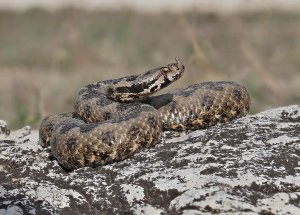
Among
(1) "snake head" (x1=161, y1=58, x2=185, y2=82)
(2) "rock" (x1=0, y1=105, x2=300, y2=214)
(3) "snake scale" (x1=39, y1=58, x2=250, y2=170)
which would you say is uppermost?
(1) "snake head" (x1=161, y1=58, x2=185, y2=82)

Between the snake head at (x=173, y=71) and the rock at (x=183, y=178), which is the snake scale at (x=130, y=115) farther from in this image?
the rock at (x=183, y=178)

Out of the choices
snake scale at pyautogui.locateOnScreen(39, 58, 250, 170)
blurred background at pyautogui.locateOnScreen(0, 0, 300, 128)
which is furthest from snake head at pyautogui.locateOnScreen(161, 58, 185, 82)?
blurred background at pyautogui.locateOnScreen(0, 0, 300, 128)

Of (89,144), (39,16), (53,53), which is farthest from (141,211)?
(39,16)

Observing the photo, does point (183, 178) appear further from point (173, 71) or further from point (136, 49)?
point (136, 49)

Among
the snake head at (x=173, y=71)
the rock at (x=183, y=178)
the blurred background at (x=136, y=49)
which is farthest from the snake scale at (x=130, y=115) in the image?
the blurred background at (x=136, y=49)

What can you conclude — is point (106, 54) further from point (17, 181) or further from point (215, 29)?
point (17, 181)

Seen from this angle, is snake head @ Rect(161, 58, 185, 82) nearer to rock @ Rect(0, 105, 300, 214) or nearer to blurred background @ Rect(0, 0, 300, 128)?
rock @ Rect(0, 105, 300, 214)

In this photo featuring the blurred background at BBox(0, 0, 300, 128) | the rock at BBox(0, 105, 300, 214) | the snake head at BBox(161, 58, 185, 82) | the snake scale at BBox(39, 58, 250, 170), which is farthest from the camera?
the blurred background at BBox(0, 0, 300, 128)
